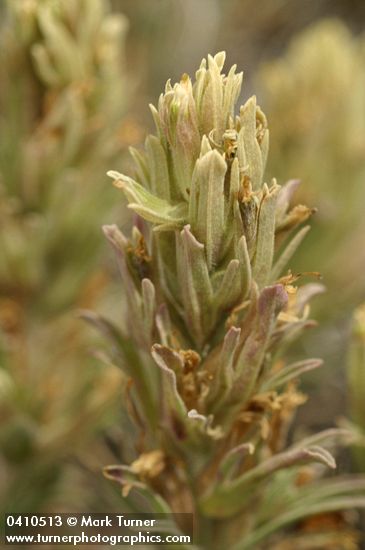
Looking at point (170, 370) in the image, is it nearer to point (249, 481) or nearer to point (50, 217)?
point (249, 481)

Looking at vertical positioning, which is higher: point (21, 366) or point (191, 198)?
point (21, 366)

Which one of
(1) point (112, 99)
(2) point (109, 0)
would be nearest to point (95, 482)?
(1) point (112, 99)

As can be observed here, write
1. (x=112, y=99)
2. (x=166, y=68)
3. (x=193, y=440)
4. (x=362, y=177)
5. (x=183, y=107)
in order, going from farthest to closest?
1. (x=166, y=68)
2. (x=362, y=177)
3. (x=112, y=99)
4. (x=193, y=440)
5. (x=183, y=107)

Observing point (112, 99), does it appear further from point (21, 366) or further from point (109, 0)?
point (109, 0)

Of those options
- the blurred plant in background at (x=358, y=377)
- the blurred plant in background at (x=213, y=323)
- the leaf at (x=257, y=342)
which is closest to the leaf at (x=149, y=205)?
the blurred plant in background at (x=213, y=323)

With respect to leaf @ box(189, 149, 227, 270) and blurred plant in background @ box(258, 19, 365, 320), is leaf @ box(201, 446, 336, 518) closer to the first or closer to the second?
leaf @ box(189, 149, 227, 270)

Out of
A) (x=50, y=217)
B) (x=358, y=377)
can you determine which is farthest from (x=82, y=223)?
(x=358, y=377)

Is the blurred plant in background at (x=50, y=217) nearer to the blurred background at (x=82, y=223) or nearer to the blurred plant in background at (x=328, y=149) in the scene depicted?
the blurred background at (x=82, y=223)
